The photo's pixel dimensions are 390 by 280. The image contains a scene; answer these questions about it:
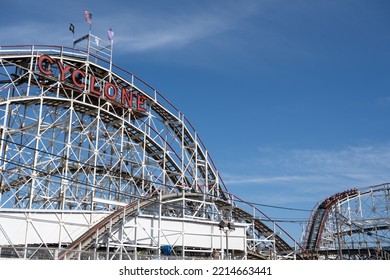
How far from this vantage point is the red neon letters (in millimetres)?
30375

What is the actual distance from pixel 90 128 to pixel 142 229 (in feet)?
33.4

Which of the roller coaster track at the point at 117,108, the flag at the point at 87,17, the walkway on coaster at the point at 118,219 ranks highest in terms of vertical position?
the flag at the point at 87,17

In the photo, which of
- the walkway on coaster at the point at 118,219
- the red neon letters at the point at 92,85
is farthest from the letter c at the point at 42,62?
the walkway on coaster at the point at 118,219

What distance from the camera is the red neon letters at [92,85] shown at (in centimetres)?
3038

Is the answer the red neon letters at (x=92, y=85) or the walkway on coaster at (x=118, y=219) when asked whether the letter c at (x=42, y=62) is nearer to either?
the red neon letters at (x=92, y=85)

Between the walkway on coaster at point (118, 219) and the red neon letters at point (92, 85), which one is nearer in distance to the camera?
the walkway on coaster at point (118, 219)

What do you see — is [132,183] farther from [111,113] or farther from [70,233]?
[70,233]

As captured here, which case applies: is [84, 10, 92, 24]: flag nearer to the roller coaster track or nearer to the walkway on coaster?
the roller coaster track

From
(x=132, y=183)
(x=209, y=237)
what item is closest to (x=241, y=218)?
(x=209, y=237)

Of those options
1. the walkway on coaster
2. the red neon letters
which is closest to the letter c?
the red neon letters

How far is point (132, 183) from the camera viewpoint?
3641cm

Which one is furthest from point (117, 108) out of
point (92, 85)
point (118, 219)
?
point (118, 219)

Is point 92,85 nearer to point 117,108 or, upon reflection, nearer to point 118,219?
point 117,108
